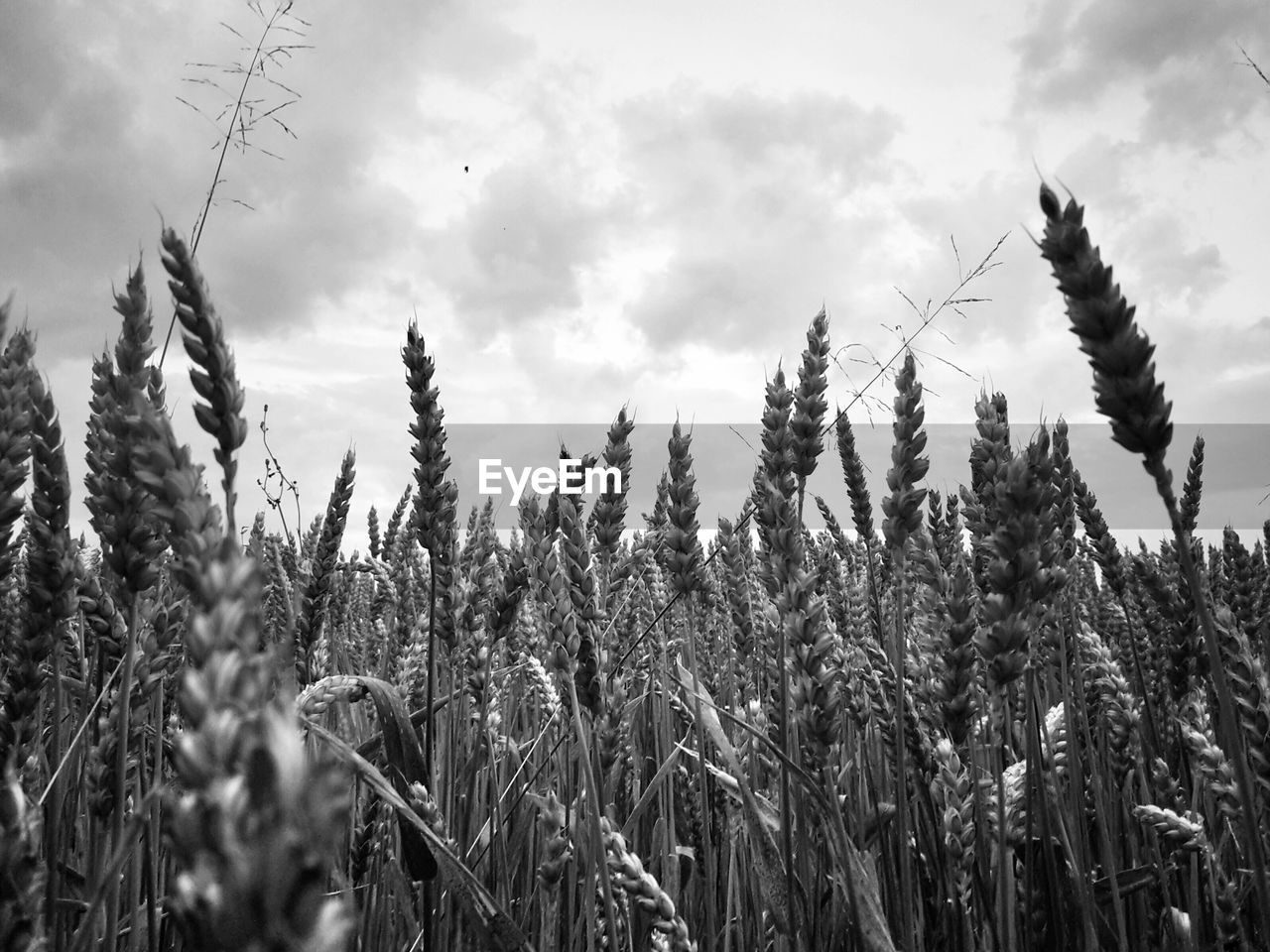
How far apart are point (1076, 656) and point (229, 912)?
2.83m

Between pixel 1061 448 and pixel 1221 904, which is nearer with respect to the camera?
pixel 1221 904

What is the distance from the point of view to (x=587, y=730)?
2.03 metres

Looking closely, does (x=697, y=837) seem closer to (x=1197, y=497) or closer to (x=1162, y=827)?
(x=1162, y=827)

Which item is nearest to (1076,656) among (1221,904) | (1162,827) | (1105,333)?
(1162,827)

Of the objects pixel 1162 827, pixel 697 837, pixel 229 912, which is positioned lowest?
pixel 697 837

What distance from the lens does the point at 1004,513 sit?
5.35ft

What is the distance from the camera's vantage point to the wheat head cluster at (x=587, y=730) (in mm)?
624

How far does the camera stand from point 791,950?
70.6 inches

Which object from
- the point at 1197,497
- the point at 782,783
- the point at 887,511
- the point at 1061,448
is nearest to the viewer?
the point at 782,783

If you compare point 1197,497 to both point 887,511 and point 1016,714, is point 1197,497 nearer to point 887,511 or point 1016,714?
point 1016,714

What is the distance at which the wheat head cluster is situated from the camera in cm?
62

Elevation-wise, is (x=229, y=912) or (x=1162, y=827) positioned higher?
(x=229, y=912)

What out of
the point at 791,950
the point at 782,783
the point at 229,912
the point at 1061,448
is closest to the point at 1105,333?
the point at 782,783

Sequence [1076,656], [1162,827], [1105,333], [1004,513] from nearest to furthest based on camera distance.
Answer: [1105,333] < [1004,513] < [1162,827] < [1076,656]
